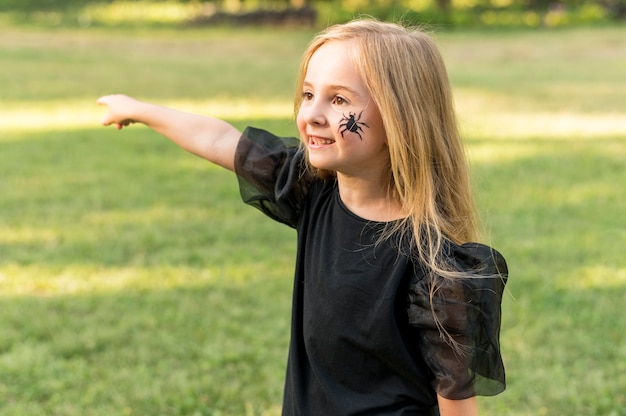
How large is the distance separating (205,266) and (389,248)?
2.91 metres

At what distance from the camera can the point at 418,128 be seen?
1.76 meters

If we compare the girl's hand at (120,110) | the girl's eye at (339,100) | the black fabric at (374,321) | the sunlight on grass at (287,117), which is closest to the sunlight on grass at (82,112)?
the sunlight on grass at (287,117)

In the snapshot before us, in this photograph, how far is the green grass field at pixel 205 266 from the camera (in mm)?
3346

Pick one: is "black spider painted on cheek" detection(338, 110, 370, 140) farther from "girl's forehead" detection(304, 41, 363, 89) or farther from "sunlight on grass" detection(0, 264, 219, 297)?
"sunlight on grass" detection(0, 264, 219, 297)

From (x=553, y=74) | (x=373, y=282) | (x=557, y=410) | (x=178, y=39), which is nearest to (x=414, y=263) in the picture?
(x=373, y=282)

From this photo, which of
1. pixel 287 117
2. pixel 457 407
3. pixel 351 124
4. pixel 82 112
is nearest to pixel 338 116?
pixel 351 124

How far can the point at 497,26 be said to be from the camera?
2452 cm

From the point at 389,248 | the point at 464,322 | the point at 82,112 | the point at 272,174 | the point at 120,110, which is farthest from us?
the point at 82,112

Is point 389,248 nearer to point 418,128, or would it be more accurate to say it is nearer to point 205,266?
point 418,128

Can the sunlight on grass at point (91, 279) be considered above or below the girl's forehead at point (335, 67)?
below

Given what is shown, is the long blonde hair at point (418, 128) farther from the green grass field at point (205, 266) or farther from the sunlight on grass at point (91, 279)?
the sunlight on grass at point (91, 279)

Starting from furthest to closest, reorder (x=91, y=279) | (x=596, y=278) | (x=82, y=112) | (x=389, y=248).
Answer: (x=82, y=112) < (x=596, y=278) < (x=91, y=279) < (x=389, y=248)

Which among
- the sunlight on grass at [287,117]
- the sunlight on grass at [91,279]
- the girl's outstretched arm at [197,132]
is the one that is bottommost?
the sunlight on grass at [287,117]

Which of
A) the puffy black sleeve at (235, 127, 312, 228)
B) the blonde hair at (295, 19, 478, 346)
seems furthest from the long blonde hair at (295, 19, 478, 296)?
the puffy black sleeve at (235, 127, 312, 228)
